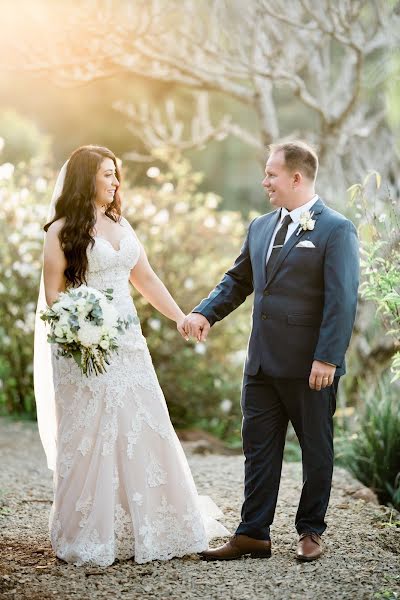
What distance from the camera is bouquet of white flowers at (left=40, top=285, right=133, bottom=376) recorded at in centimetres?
384

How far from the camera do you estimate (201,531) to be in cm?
420

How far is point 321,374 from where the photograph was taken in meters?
3.90

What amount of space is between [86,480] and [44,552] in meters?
0.46

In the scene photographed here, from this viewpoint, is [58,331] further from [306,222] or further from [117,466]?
[306,222]

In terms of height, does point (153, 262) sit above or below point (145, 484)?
above

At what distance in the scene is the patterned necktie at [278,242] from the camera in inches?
163

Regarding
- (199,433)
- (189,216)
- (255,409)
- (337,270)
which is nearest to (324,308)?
(337,270)

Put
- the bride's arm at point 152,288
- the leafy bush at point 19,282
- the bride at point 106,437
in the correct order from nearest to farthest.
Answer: the bride at point 106,437 → the bride's arm at point 152,288 → the leafy bush at point 19,282

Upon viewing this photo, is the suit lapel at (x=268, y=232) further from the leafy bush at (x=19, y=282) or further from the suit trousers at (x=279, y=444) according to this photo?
the leafy bush at (x=19, y=282)

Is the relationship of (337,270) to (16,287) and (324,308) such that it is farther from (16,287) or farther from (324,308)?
(16,287)

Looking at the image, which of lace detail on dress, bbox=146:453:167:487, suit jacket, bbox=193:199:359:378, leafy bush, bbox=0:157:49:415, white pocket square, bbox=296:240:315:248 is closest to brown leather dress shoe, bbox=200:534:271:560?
lace detail on dress, bbox=146:453:167:487

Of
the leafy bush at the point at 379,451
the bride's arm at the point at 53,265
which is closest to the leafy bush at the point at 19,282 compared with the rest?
the leafy bush at the point at 379,451

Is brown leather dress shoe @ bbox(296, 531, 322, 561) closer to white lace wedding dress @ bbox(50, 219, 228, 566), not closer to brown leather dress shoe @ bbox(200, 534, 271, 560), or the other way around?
brown leather dress shoe @ bbox(200, 534, 271, 560)

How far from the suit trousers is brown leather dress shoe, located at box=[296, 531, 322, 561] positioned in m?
0.03
